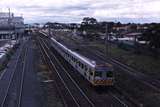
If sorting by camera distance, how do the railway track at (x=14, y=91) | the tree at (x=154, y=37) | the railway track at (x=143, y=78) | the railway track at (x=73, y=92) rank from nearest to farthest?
the railway track at (x=73, y=92)
the railway track at (x=14, y=91)
the railway track at (x=143, y=78)
the tree at (x=154, y=37)

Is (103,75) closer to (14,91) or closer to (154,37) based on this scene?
(14,91)

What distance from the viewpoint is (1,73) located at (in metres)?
41.4

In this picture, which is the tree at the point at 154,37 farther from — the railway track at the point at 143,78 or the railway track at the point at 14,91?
the railway track at the point at 14,91

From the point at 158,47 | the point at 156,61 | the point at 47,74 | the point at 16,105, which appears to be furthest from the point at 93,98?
the point at 158,47

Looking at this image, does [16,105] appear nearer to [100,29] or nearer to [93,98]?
[93,98]

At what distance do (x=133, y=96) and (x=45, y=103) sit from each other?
6216 millimetres

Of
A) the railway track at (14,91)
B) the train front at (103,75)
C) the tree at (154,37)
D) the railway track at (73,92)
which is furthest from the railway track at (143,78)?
the railway track at (14,91)

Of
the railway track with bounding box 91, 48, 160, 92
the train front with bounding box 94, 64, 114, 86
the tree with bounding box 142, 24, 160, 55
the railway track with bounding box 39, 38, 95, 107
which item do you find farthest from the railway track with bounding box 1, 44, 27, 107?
the tree with bounding box 142, 24, 160, 55

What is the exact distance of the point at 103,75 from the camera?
2688cm

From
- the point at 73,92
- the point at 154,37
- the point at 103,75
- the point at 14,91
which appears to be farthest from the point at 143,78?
the point at 154,37

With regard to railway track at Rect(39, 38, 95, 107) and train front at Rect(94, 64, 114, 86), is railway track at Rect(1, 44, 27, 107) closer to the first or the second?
railway track at Rect(39, 38, 95, 107)

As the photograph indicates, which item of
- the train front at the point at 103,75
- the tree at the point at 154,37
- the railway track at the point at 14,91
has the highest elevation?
the tree at the point at 154,37

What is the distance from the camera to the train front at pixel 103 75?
26733 mm

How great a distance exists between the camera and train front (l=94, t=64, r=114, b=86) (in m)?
26.7
